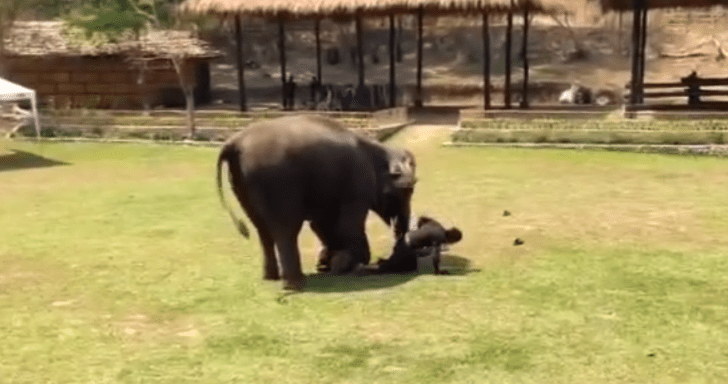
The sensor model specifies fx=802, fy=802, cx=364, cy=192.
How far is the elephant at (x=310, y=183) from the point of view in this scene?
6.74 m

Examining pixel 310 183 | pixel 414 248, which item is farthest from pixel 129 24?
pixel 310 183

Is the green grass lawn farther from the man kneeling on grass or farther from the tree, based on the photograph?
the tree

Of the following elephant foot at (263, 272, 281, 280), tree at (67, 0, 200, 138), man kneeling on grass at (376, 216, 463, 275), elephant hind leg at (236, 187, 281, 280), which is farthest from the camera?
tree at (67, 0, 200, 138)

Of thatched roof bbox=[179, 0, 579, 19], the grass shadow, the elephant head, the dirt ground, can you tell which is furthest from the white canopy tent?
the dirt ground

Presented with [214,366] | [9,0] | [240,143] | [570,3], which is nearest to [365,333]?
[214,366]

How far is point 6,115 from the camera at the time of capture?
21281mm

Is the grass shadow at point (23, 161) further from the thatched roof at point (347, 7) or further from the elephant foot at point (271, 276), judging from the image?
the elephant foot at point (271, 276)

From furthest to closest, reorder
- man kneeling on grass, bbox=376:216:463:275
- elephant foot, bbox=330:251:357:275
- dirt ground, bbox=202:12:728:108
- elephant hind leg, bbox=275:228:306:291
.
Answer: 1. dirt ground, bbox=202:12:728:108
2. man kneeling on grass, bbox=376:216:463:275
3. elephant foot, bbox=330:251:357:275
4. elephant hind leg, bbox=275:228:306:291

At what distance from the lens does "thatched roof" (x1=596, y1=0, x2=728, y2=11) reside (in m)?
18.4

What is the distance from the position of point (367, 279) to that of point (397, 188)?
2.86 ft

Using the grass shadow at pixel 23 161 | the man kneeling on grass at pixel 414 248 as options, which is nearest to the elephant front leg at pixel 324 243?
the man kneeling on grass at pixel 414 248

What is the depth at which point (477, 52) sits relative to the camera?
3912 cm

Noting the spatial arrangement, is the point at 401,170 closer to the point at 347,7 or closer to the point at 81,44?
the point at 347,7

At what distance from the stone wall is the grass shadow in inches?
283
